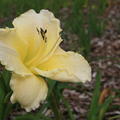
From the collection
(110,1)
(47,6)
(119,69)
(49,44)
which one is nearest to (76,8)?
(47,6)

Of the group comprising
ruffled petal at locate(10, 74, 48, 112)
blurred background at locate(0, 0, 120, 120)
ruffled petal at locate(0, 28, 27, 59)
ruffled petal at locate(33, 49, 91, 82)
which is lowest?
ruffled petal at locate(10, 74, 48, 112)

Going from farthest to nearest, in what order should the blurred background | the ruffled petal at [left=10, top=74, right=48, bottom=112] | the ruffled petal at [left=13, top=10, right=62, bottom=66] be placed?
the blurred background < the ruffled petal at [left=13, top=10, right=62, bottom=66] < the ruffled petal at [left=10, top=74, right=48, bottom=112]

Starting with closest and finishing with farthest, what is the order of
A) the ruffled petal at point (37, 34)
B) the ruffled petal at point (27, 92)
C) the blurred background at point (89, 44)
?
the ruffled petal at point (27, 92), the ruffled petal at point (37, 34), the blurred background at point (89, 44)

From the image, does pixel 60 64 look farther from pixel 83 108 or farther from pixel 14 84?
pixel 83 108

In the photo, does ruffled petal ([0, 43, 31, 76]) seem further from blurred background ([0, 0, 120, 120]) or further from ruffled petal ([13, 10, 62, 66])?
blurred background ([0, 0, 120, 120])

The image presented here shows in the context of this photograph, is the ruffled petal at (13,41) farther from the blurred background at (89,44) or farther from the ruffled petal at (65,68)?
the blurred background at (89,44)

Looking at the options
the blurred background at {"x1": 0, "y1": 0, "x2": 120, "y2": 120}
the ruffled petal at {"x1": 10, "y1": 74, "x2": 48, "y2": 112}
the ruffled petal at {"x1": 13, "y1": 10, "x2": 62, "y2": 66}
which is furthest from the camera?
the blurred background at {"x1": 0, "y1": 0, "x2": 120, "y2": 120}

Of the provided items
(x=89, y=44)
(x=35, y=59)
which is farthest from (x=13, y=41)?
(x=89, y=44)

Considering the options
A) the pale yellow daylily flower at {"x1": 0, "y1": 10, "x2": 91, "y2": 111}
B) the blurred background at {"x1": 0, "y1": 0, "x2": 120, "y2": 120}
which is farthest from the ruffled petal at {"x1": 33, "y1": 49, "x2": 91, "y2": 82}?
the blurred background at {"x1": 0, "y1": 0, "x2": 120, "y2": 120}

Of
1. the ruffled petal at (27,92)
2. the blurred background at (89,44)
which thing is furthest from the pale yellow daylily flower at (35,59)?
the blurred background at (89,44)
